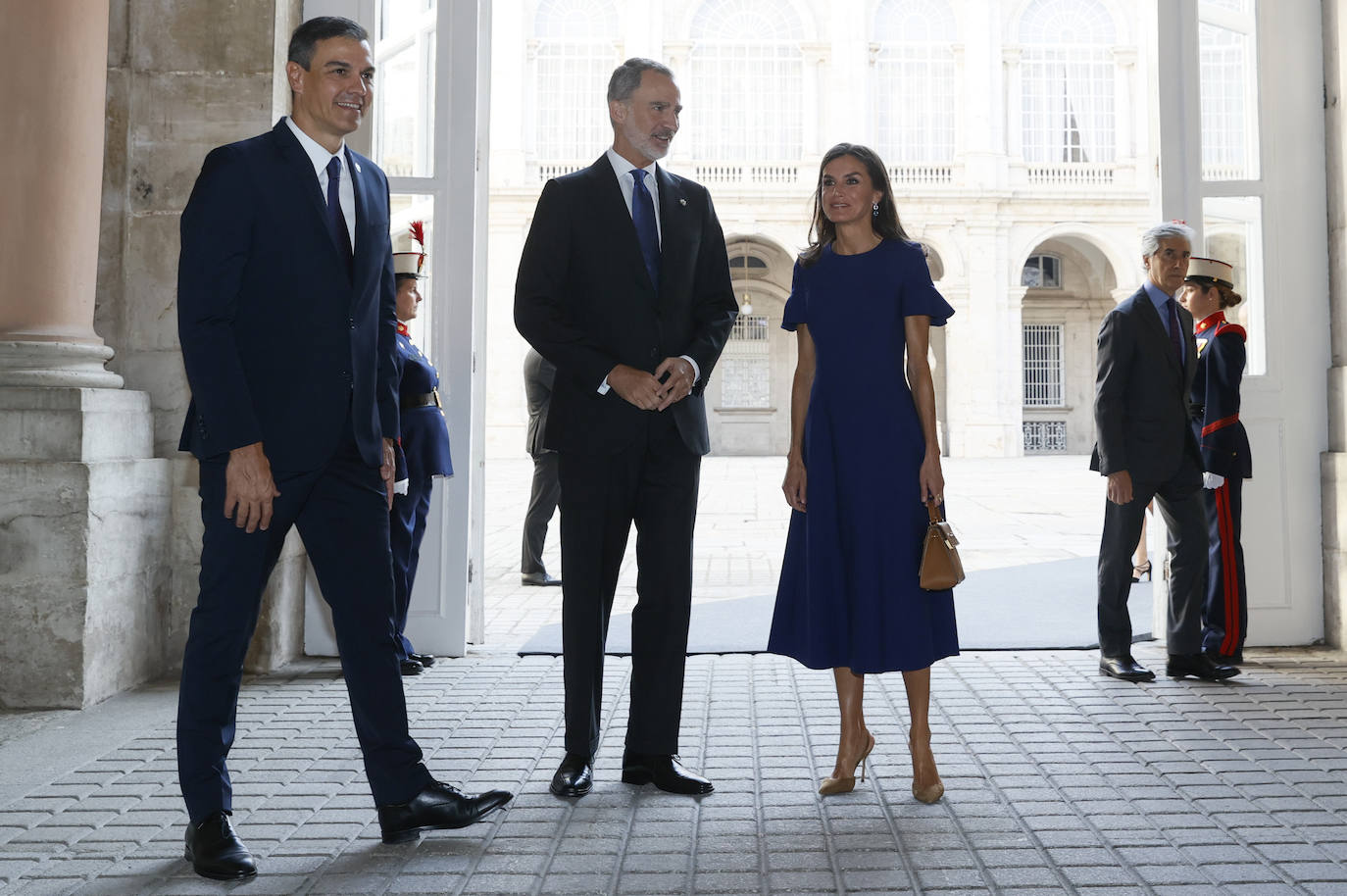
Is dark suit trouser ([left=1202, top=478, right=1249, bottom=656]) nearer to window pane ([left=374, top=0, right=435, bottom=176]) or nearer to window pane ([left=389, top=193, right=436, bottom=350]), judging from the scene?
window pane ([left=389, top=193, right=436, bottom=350])

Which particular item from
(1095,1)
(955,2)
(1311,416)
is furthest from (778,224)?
(1311,416)

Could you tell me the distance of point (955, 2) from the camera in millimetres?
27938

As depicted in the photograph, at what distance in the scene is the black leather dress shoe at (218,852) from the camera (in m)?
2.43

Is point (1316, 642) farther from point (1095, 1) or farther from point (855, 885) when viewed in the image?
point (1095, 1)

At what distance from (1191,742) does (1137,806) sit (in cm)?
78

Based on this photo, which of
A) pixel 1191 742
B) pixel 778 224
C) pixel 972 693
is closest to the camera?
pixel 1191 742

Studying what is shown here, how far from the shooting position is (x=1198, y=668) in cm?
453

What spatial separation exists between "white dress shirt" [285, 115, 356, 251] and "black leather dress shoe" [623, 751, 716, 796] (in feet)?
5.08

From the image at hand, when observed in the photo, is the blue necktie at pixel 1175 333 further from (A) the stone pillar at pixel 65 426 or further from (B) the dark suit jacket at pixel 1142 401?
(A) the stone pillar at pixel 65 426

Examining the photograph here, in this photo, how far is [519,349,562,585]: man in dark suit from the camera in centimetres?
716

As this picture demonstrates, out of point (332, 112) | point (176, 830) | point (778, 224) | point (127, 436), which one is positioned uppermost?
point (778, 224)

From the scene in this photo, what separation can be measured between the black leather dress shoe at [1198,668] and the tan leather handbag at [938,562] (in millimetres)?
2047

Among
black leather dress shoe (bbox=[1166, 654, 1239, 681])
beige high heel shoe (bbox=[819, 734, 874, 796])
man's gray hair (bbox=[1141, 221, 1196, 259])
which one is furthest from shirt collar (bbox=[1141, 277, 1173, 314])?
beige high heel shoe (bbox=[819, 734, 874, 796])

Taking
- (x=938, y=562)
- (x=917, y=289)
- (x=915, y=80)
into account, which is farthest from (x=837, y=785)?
(x=915, y=80)
